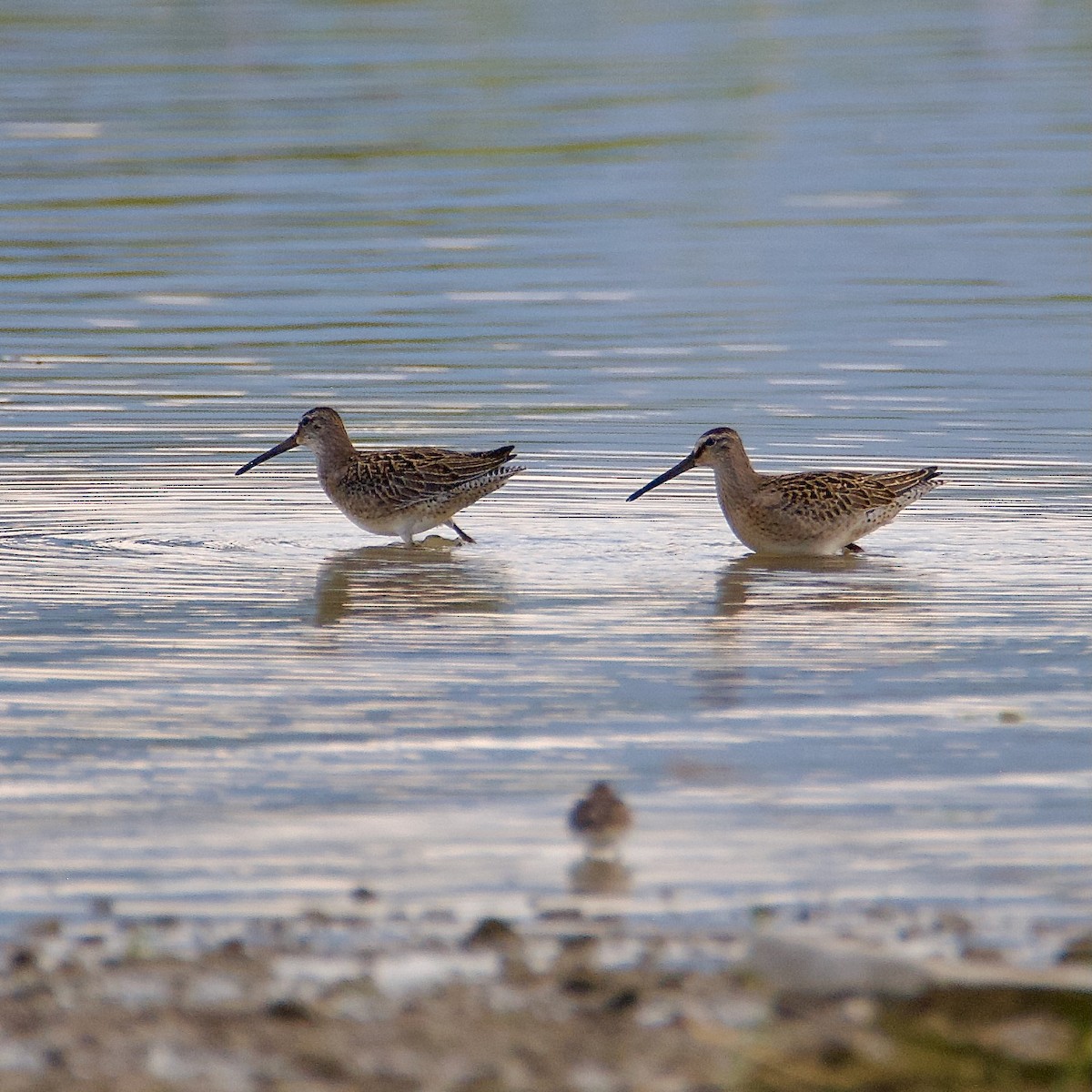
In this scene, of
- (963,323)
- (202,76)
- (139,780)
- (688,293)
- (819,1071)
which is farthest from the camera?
(202,76)

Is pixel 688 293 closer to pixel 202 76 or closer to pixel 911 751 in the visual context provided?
pixel 911 751

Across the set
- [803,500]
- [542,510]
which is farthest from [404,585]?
[803,500]

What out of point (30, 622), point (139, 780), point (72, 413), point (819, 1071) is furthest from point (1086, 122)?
point (819, 1071)

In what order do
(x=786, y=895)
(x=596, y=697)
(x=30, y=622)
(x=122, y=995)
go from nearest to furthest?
(x=122, y=995) → (x=786, y=895) → (x=596, y=697) → (x=30, y=622)

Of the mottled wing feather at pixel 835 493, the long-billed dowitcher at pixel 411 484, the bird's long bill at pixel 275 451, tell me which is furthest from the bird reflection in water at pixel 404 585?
the mottled wing feather at pixel 835 493

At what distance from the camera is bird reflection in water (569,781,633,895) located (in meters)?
7.26

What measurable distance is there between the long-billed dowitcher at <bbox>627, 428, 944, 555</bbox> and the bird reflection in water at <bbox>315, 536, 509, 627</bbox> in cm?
143

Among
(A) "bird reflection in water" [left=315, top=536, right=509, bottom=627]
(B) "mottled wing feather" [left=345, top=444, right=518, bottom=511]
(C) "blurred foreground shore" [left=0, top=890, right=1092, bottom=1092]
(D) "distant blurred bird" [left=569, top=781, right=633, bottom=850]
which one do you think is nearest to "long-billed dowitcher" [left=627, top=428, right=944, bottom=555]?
(B) "mottled wing feather" [left=345, top=444, right=518, bottom=511]

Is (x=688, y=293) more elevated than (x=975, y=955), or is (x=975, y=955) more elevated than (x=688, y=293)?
(x=688, y=293)

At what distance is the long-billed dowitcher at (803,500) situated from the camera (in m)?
12.9

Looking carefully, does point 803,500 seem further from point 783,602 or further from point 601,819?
point 601,819

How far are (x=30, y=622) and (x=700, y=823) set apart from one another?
4.39 meters

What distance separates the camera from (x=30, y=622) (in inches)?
436

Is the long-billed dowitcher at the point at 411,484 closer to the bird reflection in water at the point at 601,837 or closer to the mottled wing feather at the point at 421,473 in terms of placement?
the mottled wing feather at the point at 421,473
